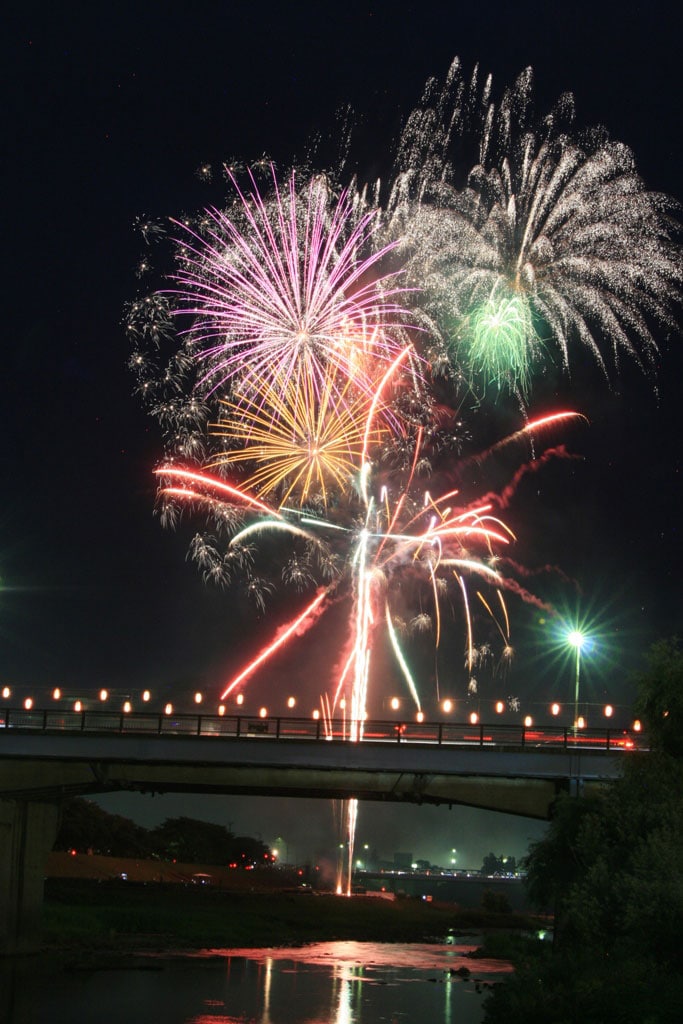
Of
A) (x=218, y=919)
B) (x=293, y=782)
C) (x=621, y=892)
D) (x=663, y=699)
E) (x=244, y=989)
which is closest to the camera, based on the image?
(x=621, y=892)

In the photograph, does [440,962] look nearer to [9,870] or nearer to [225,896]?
[9,870]

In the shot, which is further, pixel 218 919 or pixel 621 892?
pixel 218 919

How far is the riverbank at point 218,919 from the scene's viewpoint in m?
70.0

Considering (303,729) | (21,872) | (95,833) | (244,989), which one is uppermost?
(303,729)

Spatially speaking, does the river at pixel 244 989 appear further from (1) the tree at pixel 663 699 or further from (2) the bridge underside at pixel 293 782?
(1) the tree at pixel 663 699

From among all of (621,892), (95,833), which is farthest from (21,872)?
(95,833)

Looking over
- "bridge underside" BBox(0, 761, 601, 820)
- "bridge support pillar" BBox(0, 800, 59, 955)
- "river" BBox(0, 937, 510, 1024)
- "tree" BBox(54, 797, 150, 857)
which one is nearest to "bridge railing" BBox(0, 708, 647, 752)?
"bridge underside" BBox(0, 761, 601, 820)

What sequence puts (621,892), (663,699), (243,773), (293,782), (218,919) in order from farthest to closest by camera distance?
(218,919)
(243,773)
(293,782)
(663,699)
(621,892)

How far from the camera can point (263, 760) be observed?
5519 centimetres

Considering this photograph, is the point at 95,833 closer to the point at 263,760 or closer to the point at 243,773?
the point at 243,773

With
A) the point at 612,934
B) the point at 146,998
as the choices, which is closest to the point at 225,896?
the point at 146,998

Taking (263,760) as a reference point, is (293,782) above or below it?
below

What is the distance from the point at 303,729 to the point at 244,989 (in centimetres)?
1088

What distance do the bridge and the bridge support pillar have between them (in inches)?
2.5
